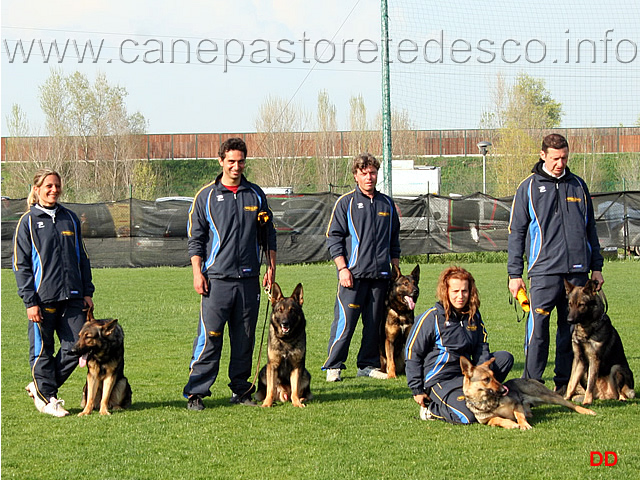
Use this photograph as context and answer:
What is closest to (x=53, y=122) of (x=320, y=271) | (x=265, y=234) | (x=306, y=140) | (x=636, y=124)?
(x=306, y=140)

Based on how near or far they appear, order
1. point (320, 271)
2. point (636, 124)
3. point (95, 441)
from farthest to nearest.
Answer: point (636, 124)
point (320, 271)
point (95, 441)

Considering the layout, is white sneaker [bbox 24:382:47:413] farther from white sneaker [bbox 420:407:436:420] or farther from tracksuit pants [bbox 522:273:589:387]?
tracksuit pants [bbox 522:273:589:387]

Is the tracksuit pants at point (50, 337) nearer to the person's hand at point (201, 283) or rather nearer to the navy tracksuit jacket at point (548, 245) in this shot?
the person's hand at point (201, 283)

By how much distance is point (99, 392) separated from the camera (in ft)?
20.3

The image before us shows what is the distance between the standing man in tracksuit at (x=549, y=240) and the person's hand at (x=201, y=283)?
96.0 inches

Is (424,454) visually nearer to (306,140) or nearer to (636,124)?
(306,140)

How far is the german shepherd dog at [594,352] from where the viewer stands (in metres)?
6.06

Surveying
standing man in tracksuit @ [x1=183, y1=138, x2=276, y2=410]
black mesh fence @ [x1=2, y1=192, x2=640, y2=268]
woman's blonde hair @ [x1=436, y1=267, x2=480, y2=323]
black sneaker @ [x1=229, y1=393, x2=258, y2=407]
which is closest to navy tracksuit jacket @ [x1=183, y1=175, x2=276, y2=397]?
standing man in tracksuit @ [x1=183, y1=138, x2=276, y2=410]

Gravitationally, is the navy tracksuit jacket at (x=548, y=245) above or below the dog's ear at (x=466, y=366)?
above

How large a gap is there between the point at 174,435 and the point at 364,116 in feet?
138

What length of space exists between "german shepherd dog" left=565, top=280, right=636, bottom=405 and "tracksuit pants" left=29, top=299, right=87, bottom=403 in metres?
3.80

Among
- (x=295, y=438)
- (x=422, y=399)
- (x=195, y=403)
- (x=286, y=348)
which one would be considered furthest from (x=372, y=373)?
(x=295, y=438)

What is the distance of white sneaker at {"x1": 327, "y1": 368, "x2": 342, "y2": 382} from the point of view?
Answer: 747 cm

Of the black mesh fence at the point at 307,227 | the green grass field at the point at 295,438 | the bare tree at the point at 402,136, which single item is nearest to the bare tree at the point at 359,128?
the bare tree at the point at 402,136
